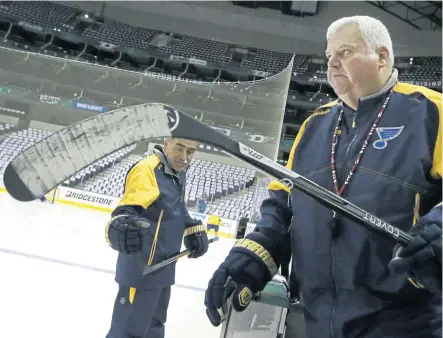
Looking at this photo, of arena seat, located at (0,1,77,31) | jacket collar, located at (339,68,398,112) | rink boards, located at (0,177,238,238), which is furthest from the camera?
arena seat, located at (0,1,77,31)

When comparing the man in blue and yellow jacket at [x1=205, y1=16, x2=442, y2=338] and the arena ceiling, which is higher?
the arena ceiling

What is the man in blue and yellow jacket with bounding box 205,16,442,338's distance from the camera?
71 cm

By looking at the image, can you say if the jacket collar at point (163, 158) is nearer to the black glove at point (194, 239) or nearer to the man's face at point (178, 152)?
the man's face at point (178, 152)

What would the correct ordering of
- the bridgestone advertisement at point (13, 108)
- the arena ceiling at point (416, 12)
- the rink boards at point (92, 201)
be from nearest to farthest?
the bridgestone advertisement at point (13, 108) → the rink boards at point (92, 201) → the arena ceiling at point (416, 12)

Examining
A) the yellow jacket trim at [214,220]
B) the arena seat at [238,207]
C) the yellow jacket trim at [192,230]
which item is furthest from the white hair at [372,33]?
the yellow jacket trim at [214,220]

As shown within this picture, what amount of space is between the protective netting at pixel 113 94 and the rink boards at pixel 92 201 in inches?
57.7

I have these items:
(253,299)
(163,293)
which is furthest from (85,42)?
(253,299)

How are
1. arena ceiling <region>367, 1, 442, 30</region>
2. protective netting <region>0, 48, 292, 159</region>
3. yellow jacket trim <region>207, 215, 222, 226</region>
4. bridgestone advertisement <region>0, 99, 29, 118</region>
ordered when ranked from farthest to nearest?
arena ceiling <region>367, 1, 442, 30</region> → yellow jacket trim <region>207, 215, 222, 226</region> → bridgestone advertisement <region>0, 99, 29, 118</region> → protective netting <region>0, 48, 292, 159</region>

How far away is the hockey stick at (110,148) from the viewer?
65 centimetres

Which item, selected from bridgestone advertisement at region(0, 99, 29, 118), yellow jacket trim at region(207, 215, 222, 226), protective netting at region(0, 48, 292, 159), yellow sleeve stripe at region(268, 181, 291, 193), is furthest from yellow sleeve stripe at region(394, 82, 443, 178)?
yellow jacket trim at region(207, 215, 222, 226)

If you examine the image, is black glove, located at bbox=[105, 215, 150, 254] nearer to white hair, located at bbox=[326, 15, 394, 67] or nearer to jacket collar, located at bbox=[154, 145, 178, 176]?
jacket collar, located at bbox=[154, 145, 178, 176]

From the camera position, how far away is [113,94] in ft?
13.0

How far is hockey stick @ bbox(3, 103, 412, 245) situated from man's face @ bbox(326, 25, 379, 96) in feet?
0.71

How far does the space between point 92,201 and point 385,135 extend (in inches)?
213
